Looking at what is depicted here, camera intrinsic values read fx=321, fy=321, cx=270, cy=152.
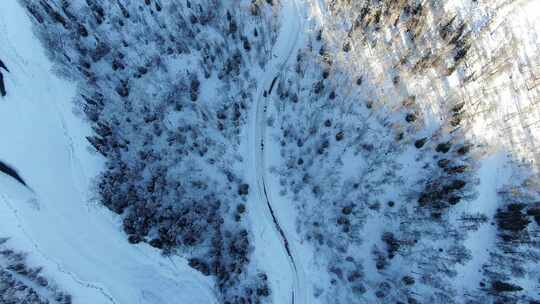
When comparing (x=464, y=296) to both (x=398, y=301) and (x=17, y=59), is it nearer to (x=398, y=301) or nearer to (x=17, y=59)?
(x=398, y=301)

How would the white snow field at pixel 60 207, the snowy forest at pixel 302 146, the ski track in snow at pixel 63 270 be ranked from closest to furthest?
1. the ski track in snow at pixel 63 270
2. the white snow field at pixel 60 207
3. the snowy forest at pixel 302 146

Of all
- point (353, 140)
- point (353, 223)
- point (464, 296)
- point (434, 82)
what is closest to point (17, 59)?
point (353, 140)

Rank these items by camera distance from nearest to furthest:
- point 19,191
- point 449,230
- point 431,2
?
point 19,191, point 449,230, point 431,2

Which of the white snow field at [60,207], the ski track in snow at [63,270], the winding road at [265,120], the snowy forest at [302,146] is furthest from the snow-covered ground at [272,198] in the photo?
the ski track in snow at [63,270]

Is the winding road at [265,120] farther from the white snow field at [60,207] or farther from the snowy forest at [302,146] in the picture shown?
the white snow field at [60,207]

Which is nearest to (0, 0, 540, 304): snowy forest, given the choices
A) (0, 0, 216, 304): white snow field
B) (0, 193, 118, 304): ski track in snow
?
(0, 193, 118, 304): ski track in snow

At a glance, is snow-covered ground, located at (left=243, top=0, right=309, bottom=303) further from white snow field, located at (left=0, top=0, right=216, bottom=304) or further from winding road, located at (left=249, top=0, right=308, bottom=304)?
white snow field, located at (left=0, top=0, right=216, bottom=304)

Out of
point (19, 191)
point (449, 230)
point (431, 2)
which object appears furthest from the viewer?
point (431, 2)
